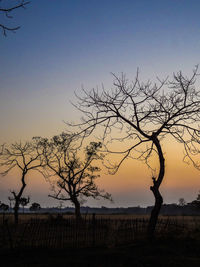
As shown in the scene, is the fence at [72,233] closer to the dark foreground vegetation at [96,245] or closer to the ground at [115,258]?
the dark foreground vegetation at [96,245]

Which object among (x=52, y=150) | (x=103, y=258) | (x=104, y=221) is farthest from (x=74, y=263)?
(x=52, y=150)

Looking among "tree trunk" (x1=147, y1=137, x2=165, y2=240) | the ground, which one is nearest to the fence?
the ground

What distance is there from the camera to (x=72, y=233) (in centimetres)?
1891

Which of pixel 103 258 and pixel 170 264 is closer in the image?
pixel 170 264

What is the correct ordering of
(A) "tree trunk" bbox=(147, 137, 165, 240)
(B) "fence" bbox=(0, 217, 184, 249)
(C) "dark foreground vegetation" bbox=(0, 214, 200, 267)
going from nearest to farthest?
(C) "dark foreground vegetation" bbox=(0, 214, 200, 267) < (B) "fence" bbox=(0, 217, 184, 249) < (A) "tree trunk" bbox=(147, 137, 165, 240)

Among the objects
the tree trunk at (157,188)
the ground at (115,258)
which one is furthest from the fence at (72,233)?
the tree trunk at (157,188)

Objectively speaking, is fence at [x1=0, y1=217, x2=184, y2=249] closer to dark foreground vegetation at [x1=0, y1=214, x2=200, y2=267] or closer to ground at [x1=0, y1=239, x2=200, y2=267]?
dark foreground vegetation at [x1=0, y1=214, x2=200, y2=267]

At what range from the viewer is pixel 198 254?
49.8 feet

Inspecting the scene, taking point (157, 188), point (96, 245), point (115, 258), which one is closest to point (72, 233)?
point (96, 245)

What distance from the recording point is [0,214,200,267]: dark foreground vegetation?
42.3ft

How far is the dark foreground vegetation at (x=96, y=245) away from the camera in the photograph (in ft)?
42.3

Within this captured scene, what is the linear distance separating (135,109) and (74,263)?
9.87m

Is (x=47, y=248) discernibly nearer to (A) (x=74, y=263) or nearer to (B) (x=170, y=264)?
(A) (x=74, y=263)

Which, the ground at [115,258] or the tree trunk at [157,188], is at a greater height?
the tree trunk at [157,188]
